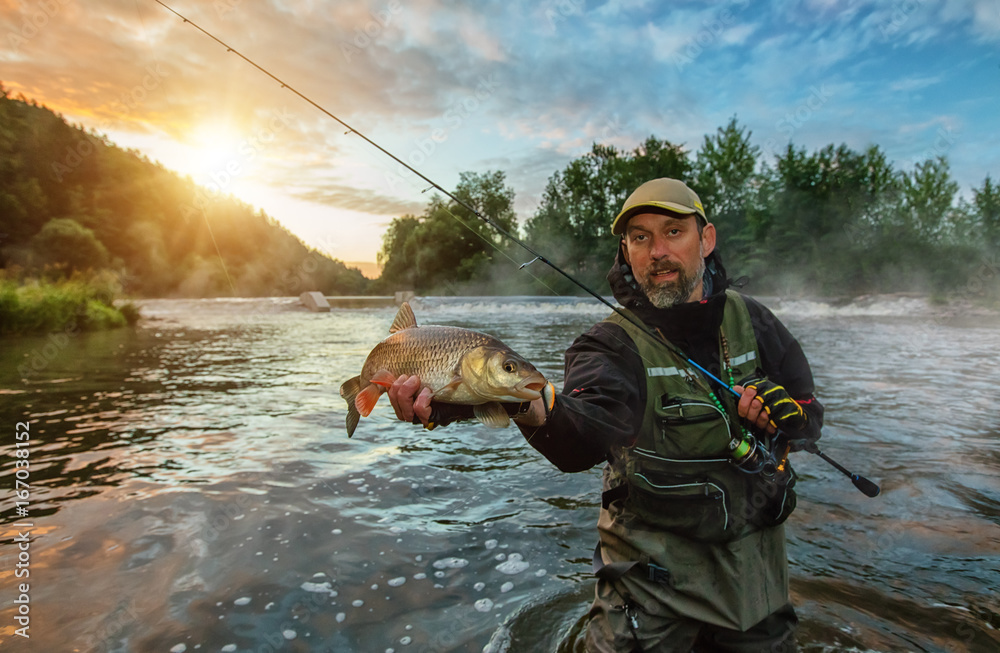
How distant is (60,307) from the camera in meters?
20.9

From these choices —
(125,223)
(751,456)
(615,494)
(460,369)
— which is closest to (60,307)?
(460,369)

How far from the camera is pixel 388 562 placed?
4418 mm

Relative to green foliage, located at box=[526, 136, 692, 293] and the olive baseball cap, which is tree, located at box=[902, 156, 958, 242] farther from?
the olive baseball cap

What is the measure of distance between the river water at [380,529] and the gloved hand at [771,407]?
1861 mm

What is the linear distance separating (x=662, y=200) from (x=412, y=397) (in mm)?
1740

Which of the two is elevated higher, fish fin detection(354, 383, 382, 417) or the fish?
the fish

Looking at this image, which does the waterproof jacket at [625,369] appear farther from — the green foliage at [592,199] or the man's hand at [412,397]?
the green foliage at [592,199]

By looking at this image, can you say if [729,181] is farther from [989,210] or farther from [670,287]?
[670,287]

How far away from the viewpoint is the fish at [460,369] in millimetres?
2123

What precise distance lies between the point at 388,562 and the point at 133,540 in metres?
2.35

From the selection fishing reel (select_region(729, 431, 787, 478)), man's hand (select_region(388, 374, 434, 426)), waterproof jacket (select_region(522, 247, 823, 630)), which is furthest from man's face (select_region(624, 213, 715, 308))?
man's hand (select_region(388, 374, 434, 426))

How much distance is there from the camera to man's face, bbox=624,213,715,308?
297 cm

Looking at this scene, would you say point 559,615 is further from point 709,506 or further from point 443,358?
point 443,358

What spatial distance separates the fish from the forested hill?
6569cm
